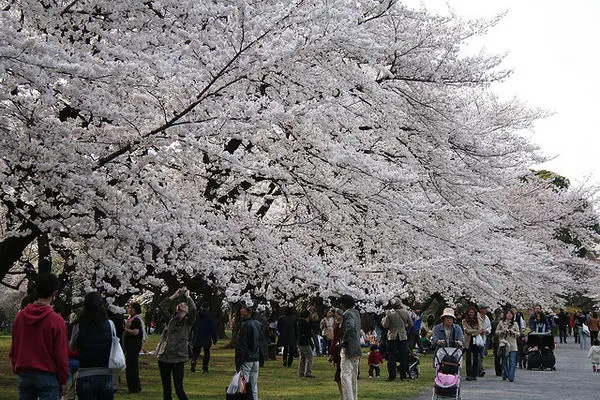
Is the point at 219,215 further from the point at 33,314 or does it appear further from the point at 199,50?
the point at 33,314

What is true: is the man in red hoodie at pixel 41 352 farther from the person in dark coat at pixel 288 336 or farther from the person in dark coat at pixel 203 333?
the person in dark coat at pixel 288 336

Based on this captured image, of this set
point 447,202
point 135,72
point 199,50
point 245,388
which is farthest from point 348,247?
point 135,72

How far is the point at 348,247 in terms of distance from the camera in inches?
591

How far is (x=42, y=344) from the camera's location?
19.5ft

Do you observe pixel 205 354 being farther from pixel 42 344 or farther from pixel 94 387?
pixel 42 344

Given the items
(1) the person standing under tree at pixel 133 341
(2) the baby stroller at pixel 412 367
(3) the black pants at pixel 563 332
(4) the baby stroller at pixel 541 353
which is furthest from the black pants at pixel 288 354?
(3) the black pants at pixel 563 332

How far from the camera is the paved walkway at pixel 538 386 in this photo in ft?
46.6

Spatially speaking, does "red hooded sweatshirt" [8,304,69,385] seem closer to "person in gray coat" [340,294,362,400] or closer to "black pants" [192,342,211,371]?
"person in gray coat" [340,294,362,400]

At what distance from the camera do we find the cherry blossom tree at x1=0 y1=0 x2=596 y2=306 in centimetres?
869

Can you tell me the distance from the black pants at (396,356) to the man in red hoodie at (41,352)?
11.9 metres

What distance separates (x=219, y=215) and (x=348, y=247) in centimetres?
449

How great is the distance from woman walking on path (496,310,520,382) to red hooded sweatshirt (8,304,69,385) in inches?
534

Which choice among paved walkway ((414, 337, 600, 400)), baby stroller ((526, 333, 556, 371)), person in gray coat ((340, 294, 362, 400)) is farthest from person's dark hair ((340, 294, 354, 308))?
baby stroller ((526, 333, 556, 371))

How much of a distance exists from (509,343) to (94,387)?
12.8 metres
